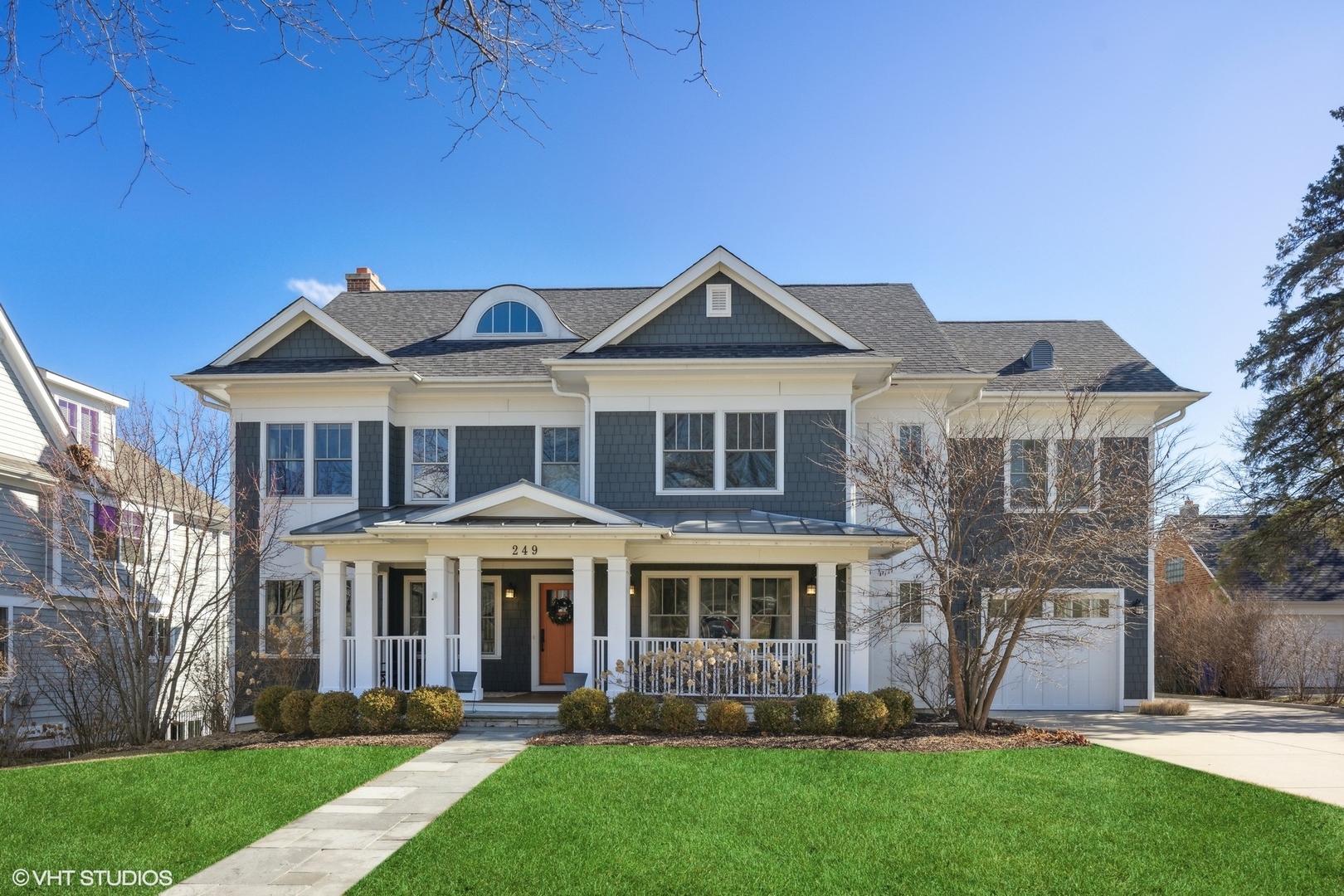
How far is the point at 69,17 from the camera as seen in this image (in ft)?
12.4

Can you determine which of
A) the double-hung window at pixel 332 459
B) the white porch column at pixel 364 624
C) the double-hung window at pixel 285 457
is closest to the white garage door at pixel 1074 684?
the white porch column at pixel 364 624

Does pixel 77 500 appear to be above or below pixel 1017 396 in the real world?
below

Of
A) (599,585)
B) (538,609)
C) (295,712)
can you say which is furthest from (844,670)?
(295,712)

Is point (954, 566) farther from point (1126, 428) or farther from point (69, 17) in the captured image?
point (69, 17)

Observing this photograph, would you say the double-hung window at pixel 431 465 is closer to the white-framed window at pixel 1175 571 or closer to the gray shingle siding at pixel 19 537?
the gray shingle siding at pixel 19 537

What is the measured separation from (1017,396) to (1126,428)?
352 centimetres

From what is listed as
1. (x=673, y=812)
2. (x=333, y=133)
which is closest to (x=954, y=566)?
(x=673, y=812)

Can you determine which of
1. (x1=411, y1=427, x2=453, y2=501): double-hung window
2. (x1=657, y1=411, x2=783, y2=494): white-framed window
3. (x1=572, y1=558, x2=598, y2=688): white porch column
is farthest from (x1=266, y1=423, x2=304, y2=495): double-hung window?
(x1=657, y1=411, x2=783, y2=494): white-framed window

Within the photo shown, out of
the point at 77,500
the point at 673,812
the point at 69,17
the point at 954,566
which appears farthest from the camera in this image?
the point at 77,500

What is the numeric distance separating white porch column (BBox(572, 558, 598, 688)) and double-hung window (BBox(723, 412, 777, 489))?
3033mm

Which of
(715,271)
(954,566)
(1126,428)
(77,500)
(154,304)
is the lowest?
(954,566)

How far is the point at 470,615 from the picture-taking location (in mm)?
13938

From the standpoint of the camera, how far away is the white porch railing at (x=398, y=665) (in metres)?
14.1

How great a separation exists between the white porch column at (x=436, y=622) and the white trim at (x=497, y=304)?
531cm
